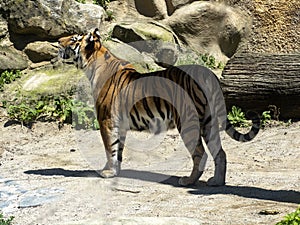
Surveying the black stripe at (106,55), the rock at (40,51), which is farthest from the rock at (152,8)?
the black stripe at (106,55)

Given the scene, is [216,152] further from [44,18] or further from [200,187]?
[44,18]

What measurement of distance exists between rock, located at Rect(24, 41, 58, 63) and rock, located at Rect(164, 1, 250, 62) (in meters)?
2.49

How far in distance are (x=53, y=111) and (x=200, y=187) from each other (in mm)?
4298

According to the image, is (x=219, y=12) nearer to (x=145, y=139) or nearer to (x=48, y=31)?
(x=48, y=31)

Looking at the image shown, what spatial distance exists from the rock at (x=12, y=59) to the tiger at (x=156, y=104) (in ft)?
13.5

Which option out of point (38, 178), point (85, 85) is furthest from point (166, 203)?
point (85, 85)

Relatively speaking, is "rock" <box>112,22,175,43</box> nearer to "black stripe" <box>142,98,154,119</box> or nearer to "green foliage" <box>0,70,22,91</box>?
"green foliage" <box>0,70,22,91</box>

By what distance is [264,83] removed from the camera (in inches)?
380

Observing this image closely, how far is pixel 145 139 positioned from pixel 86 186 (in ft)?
8.86

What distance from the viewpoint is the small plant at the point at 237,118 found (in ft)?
32.0

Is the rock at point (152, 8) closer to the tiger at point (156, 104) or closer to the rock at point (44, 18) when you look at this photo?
the rock at point (44, 18)

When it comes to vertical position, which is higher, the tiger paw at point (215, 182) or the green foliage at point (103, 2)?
the green foliage at point (103, 2)

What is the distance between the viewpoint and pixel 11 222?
5.42m

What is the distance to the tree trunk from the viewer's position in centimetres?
955
